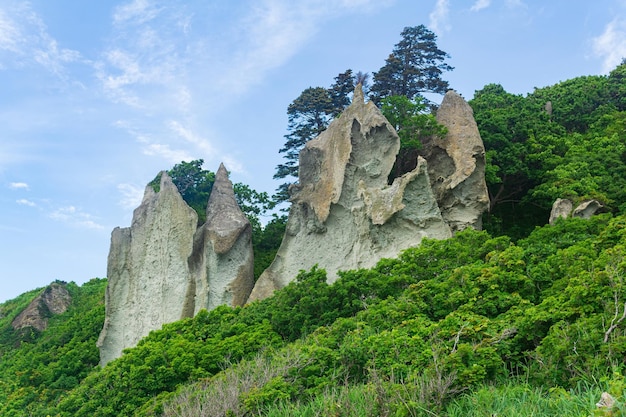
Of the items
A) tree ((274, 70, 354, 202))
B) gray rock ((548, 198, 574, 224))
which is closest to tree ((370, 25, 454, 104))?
tree ((274, 70, 354, 202))

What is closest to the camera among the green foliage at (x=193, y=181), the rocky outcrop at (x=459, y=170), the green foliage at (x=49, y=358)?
the rocky outcrop at (x=459, y=170)

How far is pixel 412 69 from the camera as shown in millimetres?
32406

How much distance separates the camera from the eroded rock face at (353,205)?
59.3 ft

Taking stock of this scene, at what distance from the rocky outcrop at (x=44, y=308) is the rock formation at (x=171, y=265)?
6.46m

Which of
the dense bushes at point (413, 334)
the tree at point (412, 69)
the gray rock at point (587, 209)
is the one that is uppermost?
the tree at point (412, 69)

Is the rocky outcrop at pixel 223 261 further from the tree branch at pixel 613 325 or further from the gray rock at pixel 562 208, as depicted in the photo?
the tree branch at pixel 613 325

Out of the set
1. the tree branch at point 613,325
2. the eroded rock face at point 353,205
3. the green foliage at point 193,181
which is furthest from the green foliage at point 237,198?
the tree branch at point 613,325

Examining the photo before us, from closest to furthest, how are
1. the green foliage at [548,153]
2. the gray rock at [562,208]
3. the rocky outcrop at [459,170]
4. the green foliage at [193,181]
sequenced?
the gray rock at [562,208], the rocky outcrop at [459,170], the green foliage at [548,153], the green foliage at [193,181]

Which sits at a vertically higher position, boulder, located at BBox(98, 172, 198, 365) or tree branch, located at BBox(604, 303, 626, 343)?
boulder, located at BBox(98, 172, 198, 365)

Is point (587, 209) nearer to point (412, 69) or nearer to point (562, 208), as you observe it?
point (562, 208)

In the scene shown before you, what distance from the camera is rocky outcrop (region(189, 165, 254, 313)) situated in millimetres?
20188

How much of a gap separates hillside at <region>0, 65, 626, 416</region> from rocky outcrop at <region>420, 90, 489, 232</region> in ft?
6.68

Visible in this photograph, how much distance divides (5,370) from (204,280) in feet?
28.6

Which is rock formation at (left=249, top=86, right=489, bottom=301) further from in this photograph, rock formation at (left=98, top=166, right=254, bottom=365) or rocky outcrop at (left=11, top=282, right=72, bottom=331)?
rocky outcrop at (left=11, top=282, right=72, bottom=331)
